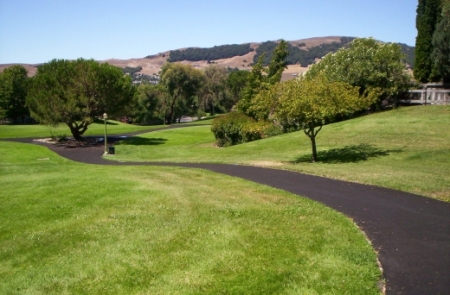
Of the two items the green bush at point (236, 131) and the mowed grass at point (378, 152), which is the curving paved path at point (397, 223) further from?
the green bush at point (236, 131)

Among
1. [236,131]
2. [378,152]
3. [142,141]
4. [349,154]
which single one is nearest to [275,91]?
[349,154]

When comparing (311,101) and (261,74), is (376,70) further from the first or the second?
(261,74)

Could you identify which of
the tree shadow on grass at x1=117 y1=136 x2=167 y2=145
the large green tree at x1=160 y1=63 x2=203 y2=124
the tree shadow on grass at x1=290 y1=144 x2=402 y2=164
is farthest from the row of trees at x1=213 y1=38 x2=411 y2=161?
the large green tree at x1=160 y1=63 x2=203 y2=124

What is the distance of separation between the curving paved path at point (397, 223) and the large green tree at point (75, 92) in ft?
99.2

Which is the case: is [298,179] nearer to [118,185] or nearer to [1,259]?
[118,185]

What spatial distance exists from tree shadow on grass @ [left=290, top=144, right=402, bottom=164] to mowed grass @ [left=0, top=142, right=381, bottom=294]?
739cm

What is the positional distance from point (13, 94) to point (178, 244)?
76401 millimetres

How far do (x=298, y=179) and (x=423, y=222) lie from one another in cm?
655

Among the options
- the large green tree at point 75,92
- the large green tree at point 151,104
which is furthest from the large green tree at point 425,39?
the large green tree at point 151,104

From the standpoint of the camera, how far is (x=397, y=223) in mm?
9844

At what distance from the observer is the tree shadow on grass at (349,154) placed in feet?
67.9

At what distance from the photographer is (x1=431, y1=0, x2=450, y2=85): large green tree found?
101 feet

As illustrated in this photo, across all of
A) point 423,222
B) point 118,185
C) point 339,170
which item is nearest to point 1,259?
point 118,185

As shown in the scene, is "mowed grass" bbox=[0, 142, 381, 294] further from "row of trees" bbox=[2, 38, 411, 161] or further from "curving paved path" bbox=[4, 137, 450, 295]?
"row of trees" bbox=[2, 38, 411, 161]
